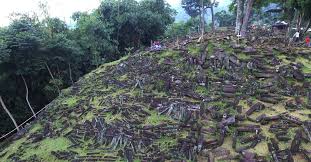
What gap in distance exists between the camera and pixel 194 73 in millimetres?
17391

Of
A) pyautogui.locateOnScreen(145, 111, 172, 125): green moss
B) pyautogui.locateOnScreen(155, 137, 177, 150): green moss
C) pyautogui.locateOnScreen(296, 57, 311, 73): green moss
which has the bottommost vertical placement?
pyautogui.locateOnScreen(155, 137, 177, 150): green moss

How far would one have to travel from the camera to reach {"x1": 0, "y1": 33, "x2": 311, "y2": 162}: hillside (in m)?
12.4

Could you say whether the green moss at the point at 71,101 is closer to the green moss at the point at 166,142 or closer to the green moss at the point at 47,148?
the green moss at the point at 47,148

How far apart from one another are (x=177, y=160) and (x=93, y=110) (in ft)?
22.8

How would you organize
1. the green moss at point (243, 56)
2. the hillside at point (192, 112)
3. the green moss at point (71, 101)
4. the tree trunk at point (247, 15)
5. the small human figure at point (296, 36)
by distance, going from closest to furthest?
the hillside at point (192, 112), the green moss at point (243, 56), the green moss at point (71, 101), the tree trunk at point (247, 15), the small human figure at point (296, 36)

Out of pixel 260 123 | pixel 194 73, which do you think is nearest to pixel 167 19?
pixel 194 73

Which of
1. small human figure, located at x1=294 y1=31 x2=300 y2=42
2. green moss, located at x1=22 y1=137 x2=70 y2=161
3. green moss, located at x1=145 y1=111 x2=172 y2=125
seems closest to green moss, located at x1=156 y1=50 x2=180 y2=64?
green moss, located at x1=145 y1=111 x2=172 y2=125

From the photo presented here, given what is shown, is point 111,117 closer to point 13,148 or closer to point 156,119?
point 156,119

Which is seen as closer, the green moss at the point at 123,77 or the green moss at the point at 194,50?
Answer: the green moss at the point at 194,50

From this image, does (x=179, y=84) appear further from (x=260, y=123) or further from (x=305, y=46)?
(x=305, y=46)

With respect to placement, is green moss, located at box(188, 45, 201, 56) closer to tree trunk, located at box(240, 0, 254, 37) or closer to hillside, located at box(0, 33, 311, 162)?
hillside, located at box(0, 33, 311, 162)

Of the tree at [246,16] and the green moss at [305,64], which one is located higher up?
the tree at [246,16]

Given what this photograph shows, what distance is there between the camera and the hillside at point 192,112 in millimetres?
12398

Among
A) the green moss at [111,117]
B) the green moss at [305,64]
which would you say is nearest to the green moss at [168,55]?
the green moss at [111,117]
